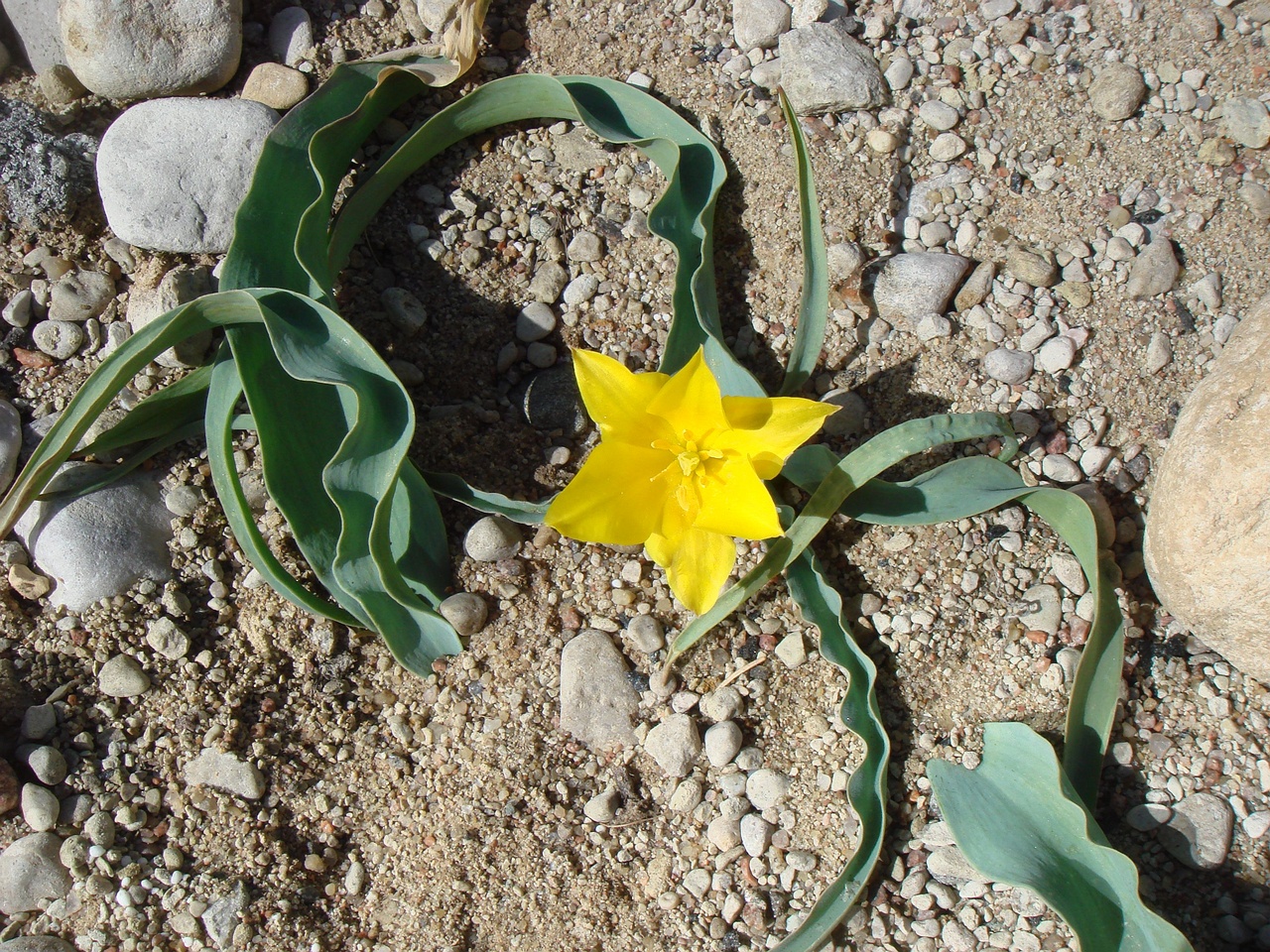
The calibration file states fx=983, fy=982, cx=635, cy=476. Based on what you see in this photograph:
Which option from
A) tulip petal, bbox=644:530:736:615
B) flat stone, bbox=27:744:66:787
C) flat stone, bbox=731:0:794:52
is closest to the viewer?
tulip petal, bbox=644:530:736:615

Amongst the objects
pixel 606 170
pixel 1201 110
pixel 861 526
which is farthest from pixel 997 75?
pixel 861 526

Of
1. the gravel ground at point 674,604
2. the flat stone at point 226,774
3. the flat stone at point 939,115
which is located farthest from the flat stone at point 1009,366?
the flat stone at point 226,774

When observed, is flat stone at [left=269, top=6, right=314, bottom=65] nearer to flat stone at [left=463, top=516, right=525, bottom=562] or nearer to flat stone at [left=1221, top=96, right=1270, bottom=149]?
flat stone at [left=463, top=516, right=525, bottom=562]

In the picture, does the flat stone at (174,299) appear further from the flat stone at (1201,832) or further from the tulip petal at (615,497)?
the flat stone at (1201,832)

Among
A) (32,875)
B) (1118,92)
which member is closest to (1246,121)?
(1118,92)

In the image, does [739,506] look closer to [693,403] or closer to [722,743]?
[693,403]

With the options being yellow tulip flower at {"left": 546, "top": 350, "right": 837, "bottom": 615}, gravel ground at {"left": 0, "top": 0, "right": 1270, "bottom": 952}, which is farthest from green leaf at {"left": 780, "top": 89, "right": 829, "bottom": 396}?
yellow tulip flower at {"left": 546, "top": 350, "right": 837, "bottom": 615}

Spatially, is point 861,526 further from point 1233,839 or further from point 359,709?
point 359,709
